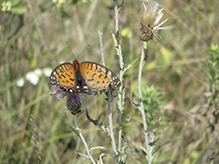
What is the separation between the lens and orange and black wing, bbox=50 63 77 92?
2094mm

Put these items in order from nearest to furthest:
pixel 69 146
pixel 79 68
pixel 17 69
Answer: pixel 79 68 → pixel 69 146 → pixel 17 69

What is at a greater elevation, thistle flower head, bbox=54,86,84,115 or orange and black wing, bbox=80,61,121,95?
orange and black wing, bbox=80,61,121,95

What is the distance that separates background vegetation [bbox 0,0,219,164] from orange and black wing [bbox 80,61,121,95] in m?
0.84

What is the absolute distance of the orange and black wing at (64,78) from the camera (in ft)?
6.87

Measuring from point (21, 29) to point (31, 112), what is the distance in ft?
4.91

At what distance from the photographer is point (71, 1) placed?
3.49 meters

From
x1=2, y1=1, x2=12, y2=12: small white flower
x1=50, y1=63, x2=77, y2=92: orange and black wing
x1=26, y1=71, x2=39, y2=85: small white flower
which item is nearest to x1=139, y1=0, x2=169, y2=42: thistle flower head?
x1=50, y1=63, x2=77, y2=92: orange and black wing

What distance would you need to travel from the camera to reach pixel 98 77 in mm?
2104

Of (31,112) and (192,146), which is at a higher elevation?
(31,112)

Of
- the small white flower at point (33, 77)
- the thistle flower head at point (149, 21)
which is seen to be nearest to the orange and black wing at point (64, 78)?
the thistle flower head at point (149, 21)

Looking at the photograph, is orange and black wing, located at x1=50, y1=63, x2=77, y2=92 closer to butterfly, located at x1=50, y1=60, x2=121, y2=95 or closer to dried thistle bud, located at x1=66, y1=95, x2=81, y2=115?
butterfly, located at x1=50, y1=60, x2=121, y2=95

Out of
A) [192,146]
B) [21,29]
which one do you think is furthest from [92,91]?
[21,29]

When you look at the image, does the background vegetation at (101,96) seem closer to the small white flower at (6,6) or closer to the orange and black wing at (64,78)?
the small white flower at (6,6)

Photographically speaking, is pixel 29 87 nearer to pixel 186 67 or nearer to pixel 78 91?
pixel 78 91
